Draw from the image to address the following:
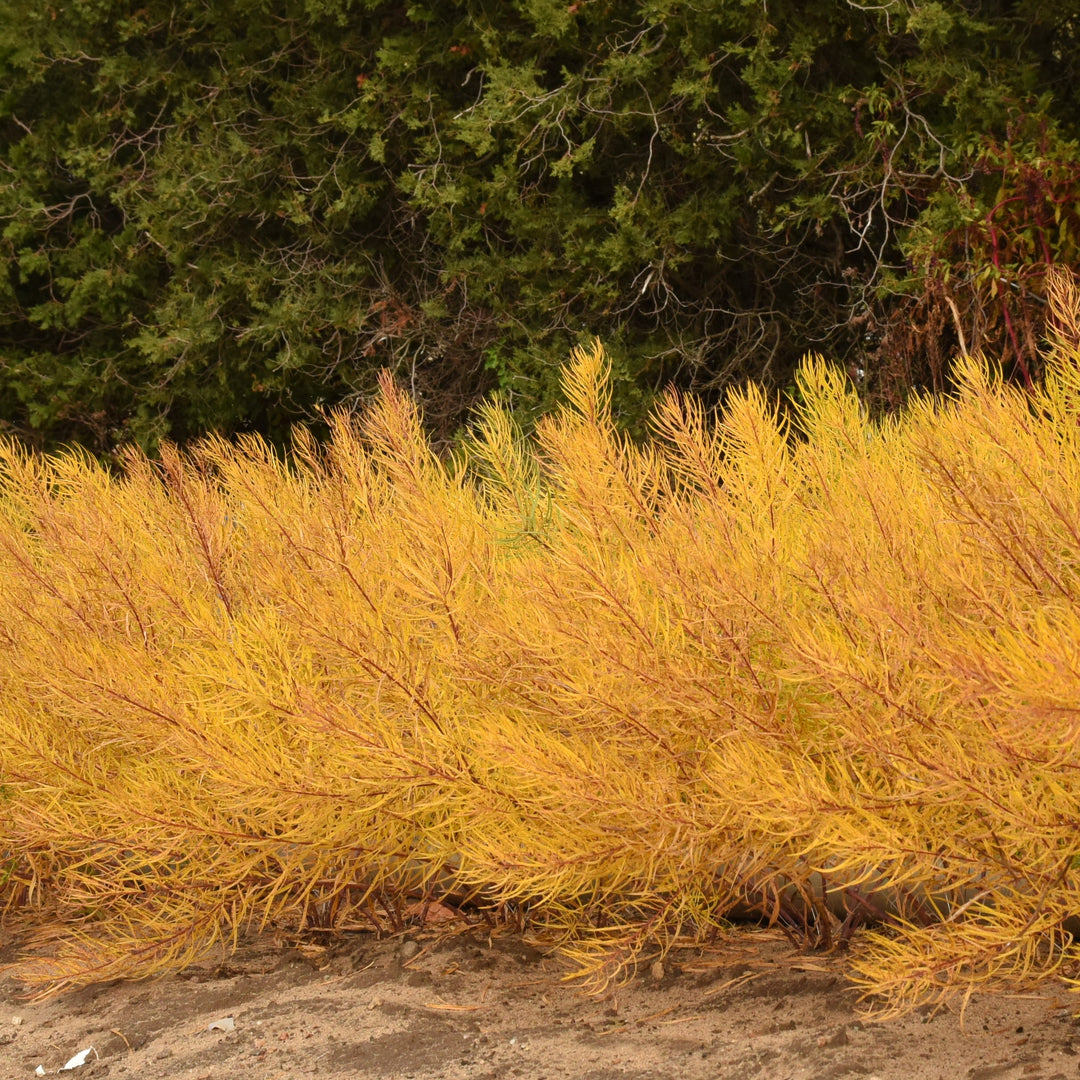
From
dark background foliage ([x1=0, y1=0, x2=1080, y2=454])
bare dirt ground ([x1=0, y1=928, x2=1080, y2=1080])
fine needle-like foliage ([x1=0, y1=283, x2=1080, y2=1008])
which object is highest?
dark background foliage ([x1=0, y1=0, x2=1080, y2=454])

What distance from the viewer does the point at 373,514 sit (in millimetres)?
3123

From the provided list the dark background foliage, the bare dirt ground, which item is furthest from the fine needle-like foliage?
the dark background foliage

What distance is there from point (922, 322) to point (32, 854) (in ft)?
12.4

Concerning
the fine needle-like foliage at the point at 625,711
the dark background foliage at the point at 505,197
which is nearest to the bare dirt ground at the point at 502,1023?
the fine needle-like foliage at the point at 625,711

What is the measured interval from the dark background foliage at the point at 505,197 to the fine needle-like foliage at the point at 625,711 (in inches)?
104

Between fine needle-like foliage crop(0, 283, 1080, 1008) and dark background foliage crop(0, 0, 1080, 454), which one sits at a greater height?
dark background foliage crop(0, 0, 1080, 454)

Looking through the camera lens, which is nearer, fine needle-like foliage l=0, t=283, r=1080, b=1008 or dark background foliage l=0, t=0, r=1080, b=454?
fine needle-like foliage l=0, t=283, r=1080, b=1008

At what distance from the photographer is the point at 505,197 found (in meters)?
6.71

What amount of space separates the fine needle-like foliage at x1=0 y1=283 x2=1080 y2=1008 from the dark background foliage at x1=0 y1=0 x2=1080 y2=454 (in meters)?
2.65

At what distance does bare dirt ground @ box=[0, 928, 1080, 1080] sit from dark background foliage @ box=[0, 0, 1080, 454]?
3.03m

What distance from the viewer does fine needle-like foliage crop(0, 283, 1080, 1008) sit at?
2.00m

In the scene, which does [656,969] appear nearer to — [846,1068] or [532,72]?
[846,1068]

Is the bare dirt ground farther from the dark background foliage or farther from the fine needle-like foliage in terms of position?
the dark background foliage

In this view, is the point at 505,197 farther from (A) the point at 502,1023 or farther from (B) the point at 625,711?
(A) the point at 502,1023
